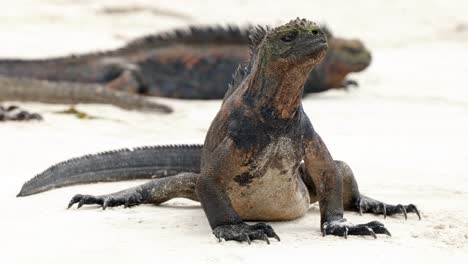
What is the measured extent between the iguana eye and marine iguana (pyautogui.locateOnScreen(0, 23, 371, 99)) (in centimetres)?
655

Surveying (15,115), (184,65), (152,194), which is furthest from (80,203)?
(184,65)

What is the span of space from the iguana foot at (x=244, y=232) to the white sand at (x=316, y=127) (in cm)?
5

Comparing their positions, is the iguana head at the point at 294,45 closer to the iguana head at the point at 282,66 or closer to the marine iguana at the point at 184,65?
the iguana head at the point at 282,66

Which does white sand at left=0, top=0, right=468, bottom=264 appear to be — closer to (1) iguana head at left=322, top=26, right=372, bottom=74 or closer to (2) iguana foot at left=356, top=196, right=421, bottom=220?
(2) iguana foot at left=356, top=196, right=421, bottom=220

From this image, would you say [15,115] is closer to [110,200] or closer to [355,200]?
[110,200]

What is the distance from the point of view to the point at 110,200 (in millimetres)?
5094

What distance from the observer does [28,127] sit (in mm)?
7574

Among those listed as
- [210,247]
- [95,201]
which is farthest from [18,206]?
[210,247]

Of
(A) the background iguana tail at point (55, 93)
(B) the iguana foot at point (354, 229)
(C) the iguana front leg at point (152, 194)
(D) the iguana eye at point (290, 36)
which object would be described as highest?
(D) the iguana eye at point (290, 36)

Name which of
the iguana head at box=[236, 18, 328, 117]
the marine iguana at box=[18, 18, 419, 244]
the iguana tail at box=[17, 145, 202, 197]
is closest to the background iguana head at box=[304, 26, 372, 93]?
the iguana tail at box=[17, 145, 202, 197]

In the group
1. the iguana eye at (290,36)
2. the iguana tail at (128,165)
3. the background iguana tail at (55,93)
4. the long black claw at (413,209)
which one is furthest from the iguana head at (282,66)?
the background iguana tail at (55,93)

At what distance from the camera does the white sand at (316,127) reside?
4059 mm

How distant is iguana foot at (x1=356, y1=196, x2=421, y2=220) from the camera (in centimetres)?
492

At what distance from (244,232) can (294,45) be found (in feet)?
2.64
